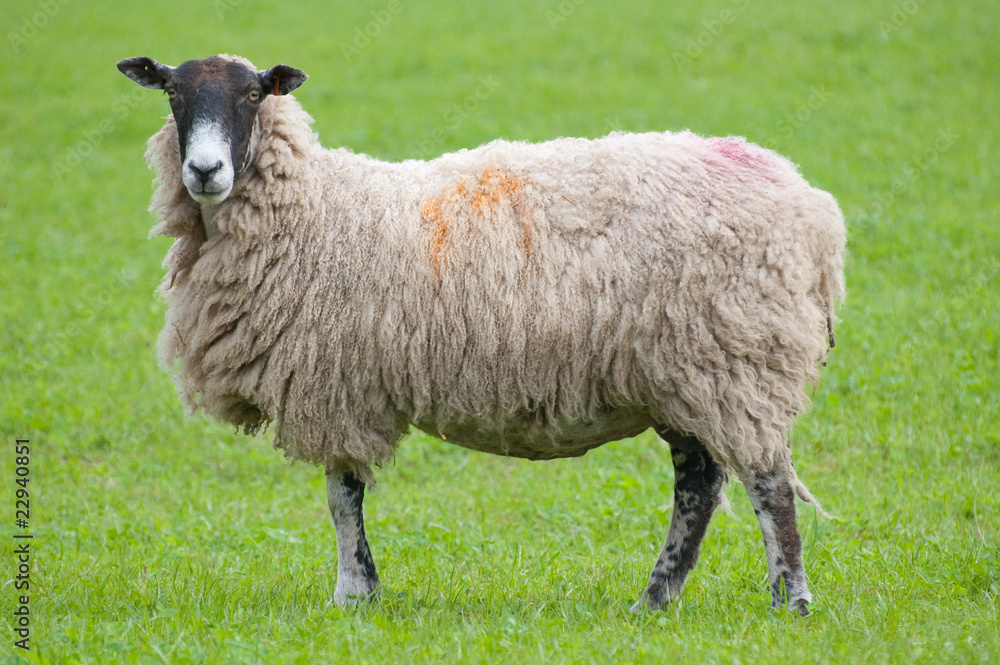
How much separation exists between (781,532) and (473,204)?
84.9 inches

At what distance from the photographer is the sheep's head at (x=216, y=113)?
14.7 ft

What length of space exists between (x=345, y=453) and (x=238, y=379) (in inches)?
24.8

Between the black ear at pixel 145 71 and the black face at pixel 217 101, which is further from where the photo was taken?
the black ear at pixel 145 71

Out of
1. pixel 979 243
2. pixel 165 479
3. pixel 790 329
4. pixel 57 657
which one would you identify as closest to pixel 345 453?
pixel 57 657

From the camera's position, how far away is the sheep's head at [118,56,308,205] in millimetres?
4492

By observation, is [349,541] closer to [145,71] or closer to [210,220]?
[210,220]

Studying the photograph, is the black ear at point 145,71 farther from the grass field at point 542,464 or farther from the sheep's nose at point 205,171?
the grass field at point 542,464

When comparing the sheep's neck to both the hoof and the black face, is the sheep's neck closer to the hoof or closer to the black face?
the black face

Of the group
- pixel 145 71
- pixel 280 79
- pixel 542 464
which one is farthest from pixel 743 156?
pixel 542 464

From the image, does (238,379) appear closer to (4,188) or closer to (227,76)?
(227,76)

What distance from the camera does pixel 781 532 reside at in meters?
4.76

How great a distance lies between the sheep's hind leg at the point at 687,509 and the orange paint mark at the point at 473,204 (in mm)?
1446

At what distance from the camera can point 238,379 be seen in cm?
480

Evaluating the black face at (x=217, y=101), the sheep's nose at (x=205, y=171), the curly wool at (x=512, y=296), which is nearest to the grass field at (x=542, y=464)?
the curly wool at (x=512, y=296)
